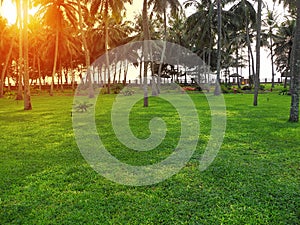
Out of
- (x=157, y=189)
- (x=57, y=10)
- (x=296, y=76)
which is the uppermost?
(x=57, y=10)

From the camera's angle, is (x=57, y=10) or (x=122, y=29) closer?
(x=57, y=10)

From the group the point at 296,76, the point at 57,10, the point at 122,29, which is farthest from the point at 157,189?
the point at 122,29

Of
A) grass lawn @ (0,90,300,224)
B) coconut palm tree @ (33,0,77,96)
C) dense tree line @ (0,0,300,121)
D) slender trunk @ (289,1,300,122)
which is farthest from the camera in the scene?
coconut palm tree @ (33,0,77,96)

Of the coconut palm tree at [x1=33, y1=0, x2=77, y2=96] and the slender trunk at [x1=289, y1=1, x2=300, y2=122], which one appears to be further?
the coconut palm tree at [x1=33, y1=0, x2=77, y2=96]

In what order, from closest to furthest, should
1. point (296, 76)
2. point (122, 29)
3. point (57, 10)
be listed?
point (296, 76)
point (57, 10)
point (122, 29)

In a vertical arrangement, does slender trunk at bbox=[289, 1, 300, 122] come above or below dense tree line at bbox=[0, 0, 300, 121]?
below

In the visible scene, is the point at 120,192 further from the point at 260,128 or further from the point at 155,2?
the point at 155,2

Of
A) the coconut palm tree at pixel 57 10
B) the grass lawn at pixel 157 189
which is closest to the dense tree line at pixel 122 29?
the coconut palm tree at pixel 57 10

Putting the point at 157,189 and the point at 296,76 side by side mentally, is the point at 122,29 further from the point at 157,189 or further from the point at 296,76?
the point at 157,189

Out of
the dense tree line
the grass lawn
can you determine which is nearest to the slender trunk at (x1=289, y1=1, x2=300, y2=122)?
the dense tree line

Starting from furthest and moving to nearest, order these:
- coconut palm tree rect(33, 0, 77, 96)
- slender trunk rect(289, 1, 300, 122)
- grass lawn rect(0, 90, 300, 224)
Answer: coconut palm tree rect(33, 0, 77, 96) → slender trunk rect(289, 1, 300, 122) → grass lawn rect(0, 90, 300, 224)

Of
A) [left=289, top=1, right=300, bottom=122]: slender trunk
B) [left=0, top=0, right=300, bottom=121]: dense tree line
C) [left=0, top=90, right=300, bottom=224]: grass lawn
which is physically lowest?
[left=0, top=90, right=300, bottom=224]: grass lawn

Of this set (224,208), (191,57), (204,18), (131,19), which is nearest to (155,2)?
(204,18)

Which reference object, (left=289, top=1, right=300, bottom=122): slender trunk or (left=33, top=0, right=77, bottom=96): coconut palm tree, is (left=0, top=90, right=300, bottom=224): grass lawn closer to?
(left=289, top=1, right=300, bottom=122): slender trunk
